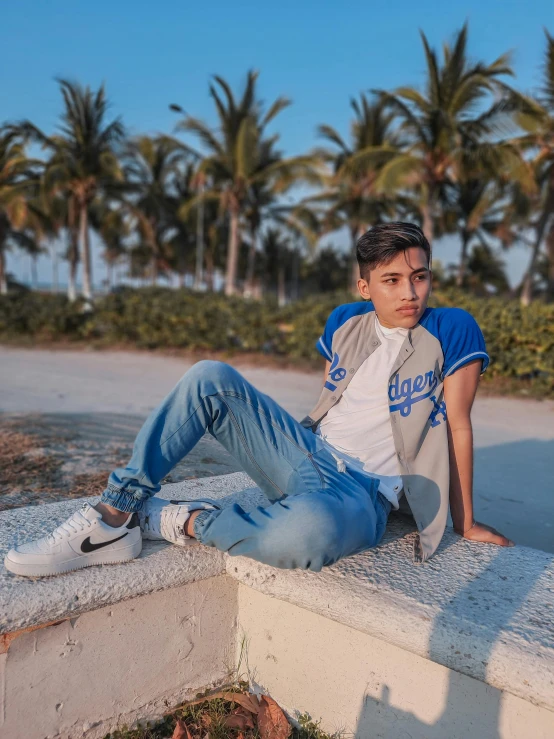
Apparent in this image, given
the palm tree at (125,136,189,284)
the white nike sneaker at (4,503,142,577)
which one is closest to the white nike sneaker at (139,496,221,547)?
the white nike sneaker at (4,503,142,577)

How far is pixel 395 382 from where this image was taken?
86.1 inches

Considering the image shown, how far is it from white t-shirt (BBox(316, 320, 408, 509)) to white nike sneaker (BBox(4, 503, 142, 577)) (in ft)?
2.57

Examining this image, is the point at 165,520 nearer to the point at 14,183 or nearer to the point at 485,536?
the point at 485,536

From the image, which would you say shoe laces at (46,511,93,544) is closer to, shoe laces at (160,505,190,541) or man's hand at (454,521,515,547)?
shoe laces at (160,505,190,541)

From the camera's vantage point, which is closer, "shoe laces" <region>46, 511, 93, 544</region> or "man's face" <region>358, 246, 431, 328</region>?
"shoe laces" <region>46, 511, 93, 544</region>

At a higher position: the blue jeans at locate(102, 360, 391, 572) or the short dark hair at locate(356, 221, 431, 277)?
the short dark hair at locate(356, 221, 431, 277)

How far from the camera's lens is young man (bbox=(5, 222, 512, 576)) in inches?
73.6

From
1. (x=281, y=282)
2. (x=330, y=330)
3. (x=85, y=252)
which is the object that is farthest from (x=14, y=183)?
(x=281, y=282)

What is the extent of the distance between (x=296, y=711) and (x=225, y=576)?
0.50 meters

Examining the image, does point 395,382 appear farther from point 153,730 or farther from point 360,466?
point 153,730

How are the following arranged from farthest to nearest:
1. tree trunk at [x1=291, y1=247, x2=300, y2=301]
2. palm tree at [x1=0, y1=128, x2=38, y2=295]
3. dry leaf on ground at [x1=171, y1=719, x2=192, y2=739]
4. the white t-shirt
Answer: tree trunk at [x1=291, y1=247, x2=300, y2=301] → palm tree at [x1=0, y1=128, x2=38, y2=295] → the white t-shirt → dry leaf on ground at [x1=171, y1=719, x2=192, y2=739]

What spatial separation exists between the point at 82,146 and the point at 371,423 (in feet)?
60.9

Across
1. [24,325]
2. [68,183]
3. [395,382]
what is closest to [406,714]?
[395,382]

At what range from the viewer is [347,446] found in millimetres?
2213
